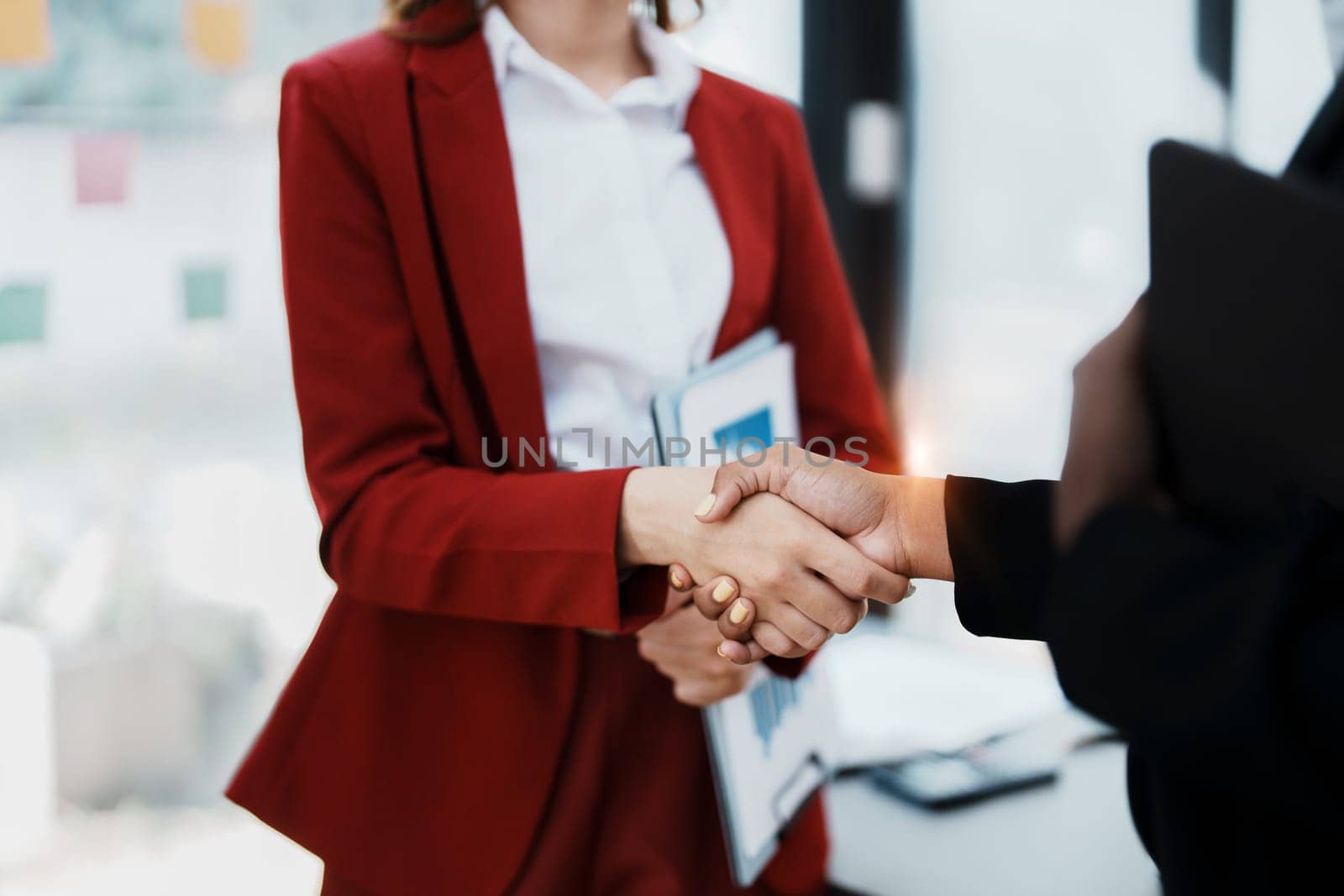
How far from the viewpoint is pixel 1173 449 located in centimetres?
56

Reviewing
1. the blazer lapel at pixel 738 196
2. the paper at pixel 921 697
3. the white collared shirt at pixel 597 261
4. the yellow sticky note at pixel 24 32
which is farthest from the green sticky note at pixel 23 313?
the paper at pixel 921 697

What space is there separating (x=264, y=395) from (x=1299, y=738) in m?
1.35

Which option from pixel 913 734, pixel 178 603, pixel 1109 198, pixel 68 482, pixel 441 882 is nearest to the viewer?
pixel 441 882

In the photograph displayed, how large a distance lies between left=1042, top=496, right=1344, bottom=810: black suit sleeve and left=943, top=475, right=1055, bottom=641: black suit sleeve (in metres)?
0.17

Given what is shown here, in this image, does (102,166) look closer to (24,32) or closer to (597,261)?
(24,32)

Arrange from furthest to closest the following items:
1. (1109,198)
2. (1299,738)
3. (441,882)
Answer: (1109,198), (441,882), (1299,738)

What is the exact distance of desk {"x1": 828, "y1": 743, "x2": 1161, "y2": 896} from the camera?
4.06ft

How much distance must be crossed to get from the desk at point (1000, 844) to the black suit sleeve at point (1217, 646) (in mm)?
754

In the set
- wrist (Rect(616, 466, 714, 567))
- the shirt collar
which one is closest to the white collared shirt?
the shirt collar

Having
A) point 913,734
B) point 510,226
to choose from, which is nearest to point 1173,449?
point 510,226

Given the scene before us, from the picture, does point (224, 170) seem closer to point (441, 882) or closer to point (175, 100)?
point (175, 100)

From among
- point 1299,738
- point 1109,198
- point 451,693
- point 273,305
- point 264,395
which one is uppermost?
point 1109,198

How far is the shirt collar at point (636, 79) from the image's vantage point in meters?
0.97

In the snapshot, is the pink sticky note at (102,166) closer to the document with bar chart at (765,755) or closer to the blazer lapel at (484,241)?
the blazer lapel at (484,241)
